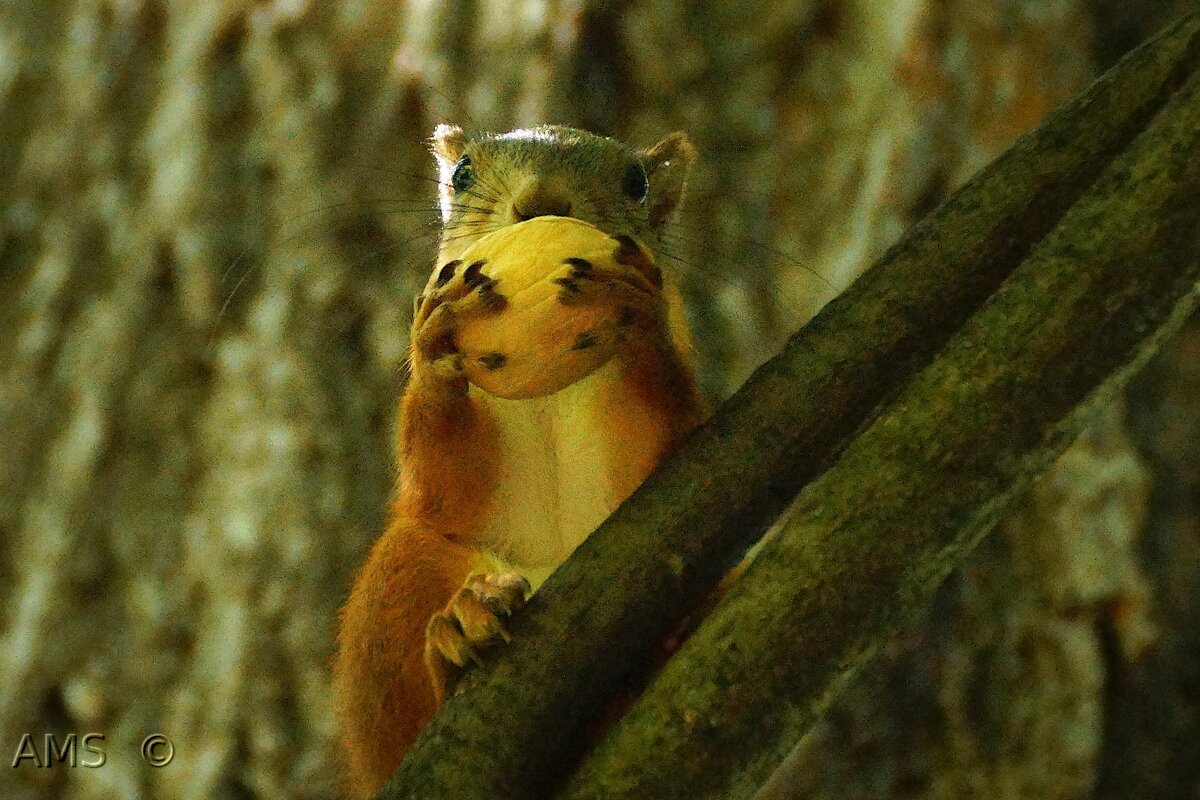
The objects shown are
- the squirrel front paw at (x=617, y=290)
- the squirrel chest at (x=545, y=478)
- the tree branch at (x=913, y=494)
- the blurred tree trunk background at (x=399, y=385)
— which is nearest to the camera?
the tree branch at (x=913, y=494)

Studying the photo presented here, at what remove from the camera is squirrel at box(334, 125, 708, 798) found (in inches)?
47.7

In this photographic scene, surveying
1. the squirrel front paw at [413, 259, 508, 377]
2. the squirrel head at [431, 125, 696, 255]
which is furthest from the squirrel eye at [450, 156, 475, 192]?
the squirrel front paw at [413, 259, 508, 377]

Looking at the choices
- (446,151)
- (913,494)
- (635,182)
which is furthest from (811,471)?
(446,151)

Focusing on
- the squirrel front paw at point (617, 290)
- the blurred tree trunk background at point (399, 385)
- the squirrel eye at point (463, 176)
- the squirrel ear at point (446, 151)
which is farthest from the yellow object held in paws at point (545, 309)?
the blurred tree trunk background at point (399, 385)

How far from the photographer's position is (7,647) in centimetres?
187

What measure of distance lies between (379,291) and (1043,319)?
3.90 feet

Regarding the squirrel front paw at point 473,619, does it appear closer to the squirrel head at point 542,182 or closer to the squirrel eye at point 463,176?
the squirrel head at point 542,182

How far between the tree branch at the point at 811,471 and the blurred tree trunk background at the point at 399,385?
83cm

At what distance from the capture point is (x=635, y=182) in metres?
1.47

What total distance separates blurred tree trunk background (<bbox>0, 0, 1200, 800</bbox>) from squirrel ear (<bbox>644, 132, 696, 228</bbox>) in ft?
0.48

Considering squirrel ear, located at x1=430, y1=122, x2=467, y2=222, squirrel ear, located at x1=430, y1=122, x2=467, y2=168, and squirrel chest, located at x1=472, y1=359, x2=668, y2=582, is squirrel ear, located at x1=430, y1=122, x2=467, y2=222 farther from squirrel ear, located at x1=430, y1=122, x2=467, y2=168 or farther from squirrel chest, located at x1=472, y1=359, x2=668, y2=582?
squirrel chest, located at x1=472, y1=359, x2=668, y2=582

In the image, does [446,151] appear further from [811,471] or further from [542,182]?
[811,471]

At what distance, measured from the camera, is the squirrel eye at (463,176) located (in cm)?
142

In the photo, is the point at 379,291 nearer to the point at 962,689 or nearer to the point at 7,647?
the point at 7,647
